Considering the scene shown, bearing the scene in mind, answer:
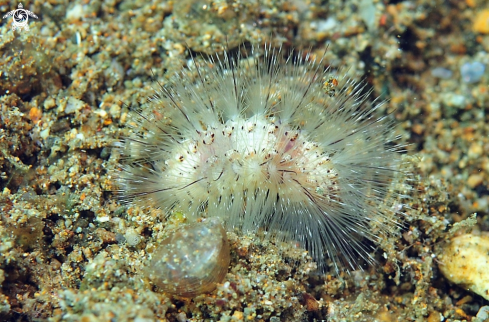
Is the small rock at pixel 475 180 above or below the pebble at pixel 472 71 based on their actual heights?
below

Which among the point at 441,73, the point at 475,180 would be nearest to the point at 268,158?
the point at 475,180

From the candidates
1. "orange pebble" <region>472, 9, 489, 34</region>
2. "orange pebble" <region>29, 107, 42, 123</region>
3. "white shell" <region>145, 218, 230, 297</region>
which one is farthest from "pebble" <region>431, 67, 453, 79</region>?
"orange pebble" <region>29, 107, 42, 123</region>

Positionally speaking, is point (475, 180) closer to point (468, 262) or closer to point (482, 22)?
point (468, 262)

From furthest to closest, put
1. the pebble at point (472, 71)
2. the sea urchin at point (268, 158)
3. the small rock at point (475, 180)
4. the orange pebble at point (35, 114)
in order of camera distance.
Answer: the pebble at point (472, 71)
the small rock at point (475, 180)
the orange pebble at point (35, 114)
the sea urchin at point (268, 158)

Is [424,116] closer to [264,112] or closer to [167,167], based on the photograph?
[264,112]

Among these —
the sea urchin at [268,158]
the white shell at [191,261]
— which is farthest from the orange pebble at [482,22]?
the white shell at [191,261]

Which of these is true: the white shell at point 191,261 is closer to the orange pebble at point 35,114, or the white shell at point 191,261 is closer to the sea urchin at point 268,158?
the sea urchin at point 268,158

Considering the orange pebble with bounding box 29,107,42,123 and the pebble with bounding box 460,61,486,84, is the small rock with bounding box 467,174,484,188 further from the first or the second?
the orange pebble with bounding box 29,107,42,123
